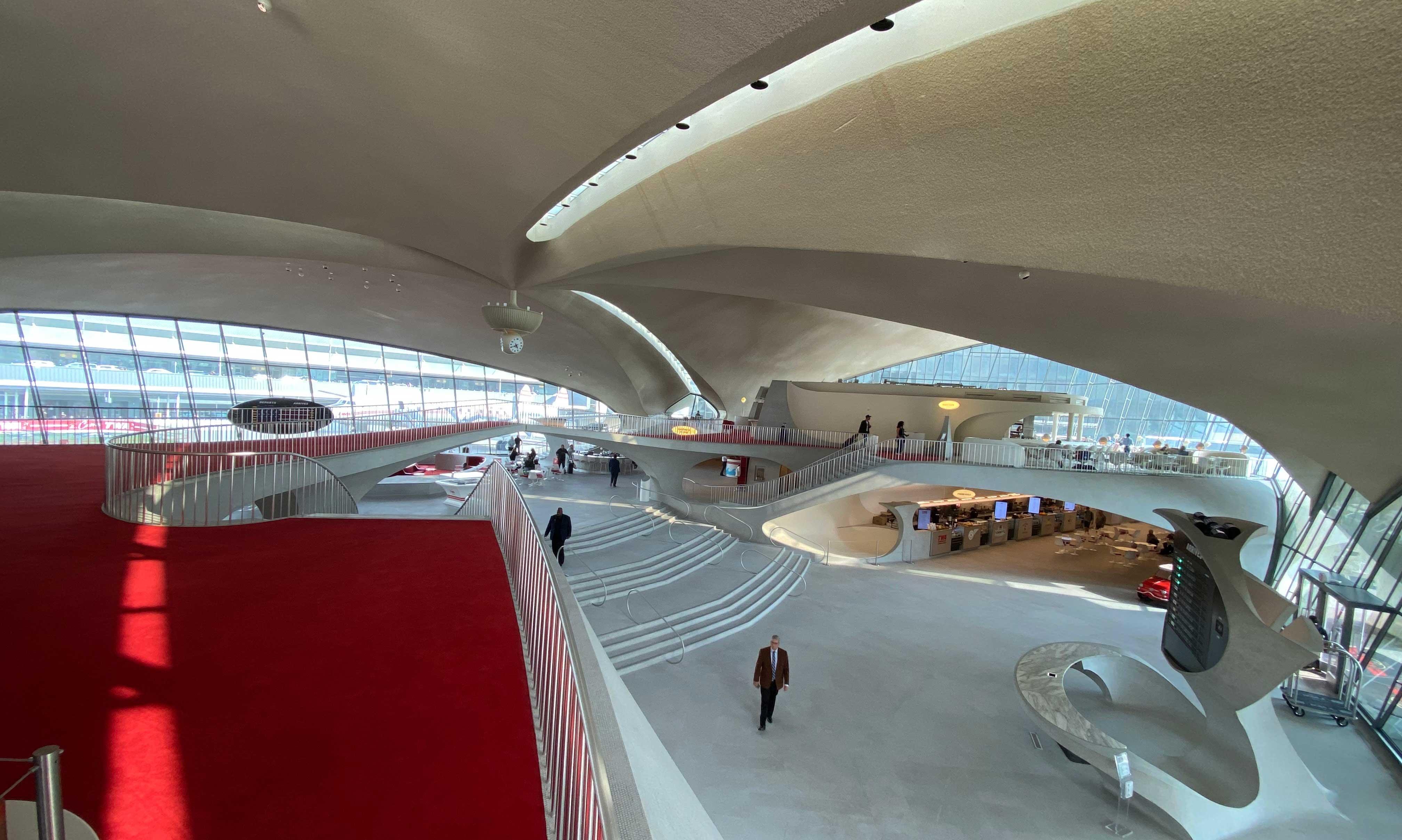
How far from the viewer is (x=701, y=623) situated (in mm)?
12367

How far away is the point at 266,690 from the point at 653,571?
40.5ft

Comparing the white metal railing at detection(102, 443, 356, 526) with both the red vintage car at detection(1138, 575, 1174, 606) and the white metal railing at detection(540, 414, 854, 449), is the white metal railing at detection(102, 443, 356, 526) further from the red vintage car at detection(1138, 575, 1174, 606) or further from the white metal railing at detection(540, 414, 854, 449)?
the red vintage car at detection(1138, 575, 1174, 606)

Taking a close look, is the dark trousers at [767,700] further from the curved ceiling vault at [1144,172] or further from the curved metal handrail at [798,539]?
the curved metal handrail at [798,539]

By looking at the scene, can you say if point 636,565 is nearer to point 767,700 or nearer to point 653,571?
point 653,571

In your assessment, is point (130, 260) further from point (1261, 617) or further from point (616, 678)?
point (1261, 617)

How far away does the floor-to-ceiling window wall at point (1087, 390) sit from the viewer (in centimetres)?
2962

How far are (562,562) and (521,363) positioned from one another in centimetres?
2071

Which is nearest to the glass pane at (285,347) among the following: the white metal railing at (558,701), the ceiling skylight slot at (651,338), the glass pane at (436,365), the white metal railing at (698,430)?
the glass pane at (436,365)

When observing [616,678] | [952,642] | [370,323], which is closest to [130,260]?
[370,323]

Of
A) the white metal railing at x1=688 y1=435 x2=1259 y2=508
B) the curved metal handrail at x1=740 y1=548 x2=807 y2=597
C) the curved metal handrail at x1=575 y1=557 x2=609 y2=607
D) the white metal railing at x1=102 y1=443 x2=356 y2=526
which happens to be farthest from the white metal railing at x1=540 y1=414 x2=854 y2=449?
the white metal railing at x1=102 y1=443 x2=356 y2=526

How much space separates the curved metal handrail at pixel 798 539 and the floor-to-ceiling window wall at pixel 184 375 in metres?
10.5

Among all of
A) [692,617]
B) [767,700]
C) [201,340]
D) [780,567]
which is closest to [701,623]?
[692,617]

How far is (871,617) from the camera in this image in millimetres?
13336

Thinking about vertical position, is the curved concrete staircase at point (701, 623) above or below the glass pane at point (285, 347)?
below
